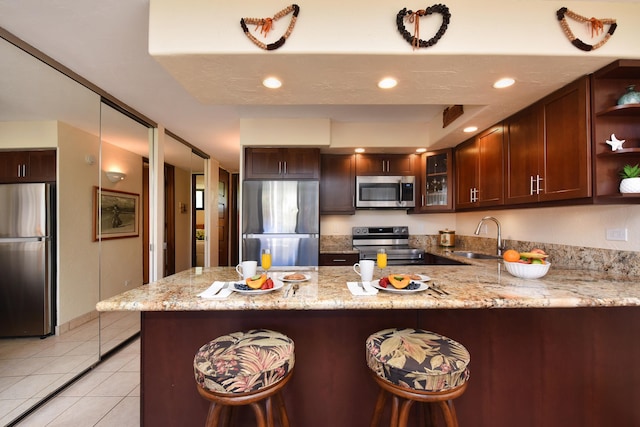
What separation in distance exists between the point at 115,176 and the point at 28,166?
0.80 meters

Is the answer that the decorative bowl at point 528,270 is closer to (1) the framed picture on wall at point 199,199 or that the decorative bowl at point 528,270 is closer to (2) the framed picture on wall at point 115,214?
(2) the framed picture on wall at point 115,214

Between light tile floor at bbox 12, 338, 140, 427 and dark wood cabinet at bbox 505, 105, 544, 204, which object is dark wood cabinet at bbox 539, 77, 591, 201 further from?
light tile floor at bbox 12, 338, 140, 427

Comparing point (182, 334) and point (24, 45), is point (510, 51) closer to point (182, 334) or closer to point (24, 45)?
point (182, 334)

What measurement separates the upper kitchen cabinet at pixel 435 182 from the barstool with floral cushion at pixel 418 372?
8.37 feet

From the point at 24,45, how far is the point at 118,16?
0.83 metres

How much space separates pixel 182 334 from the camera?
1315mm

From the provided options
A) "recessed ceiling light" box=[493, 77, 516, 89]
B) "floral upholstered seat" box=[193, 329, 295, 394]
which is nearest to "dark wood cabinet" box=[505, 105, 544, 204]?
"recessed ceiling light" box=[493, 77, 516, 89]

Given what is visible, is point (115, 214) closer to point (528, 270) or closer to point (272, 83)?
point (272, 83)

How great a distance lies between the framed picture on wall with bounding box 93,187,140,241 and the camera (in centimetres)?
246

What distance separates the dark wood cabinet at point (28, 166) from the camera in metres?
1.78

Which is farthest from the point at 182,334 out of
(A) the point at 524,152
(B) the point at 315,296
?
(A) the point at 524,152

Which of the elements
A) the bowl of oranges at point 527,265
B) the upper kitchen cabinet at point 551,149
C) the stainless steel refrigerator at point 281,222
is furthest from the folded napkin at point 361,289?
the stainless steel refrigerator at point 281,222

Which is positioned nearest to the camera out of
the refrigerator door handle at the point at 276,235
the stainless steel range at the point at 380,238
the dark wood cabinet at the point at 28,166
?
the dark wood cabinet at the point at 28,166

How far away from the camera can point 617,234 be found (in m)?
1.75
